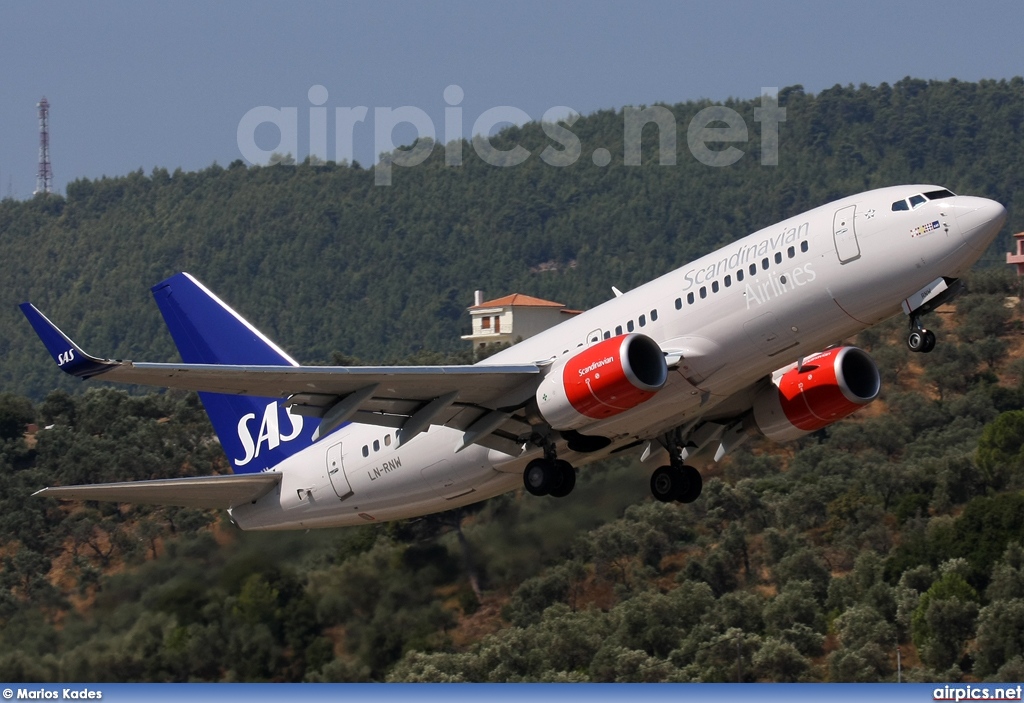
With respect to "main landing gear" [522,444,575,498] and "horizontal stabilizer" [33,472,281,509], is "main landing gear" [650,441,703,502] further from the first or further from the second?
"horizontal stabilizer" [33,472,281,509]

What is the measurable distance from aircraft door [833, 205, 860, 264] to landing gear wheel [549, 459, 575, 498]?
7146mm

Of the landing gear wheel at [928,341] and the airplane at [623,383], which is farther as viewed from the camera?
the landing gear wheel at [928,341]

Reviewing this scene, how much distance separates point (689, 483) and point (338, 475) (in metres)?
7.58

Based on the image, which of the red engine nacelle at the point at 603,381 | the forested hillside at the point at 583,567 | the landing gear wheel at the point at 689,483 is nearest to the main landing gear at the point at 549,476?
the red engine nacelle at the point at 603,381

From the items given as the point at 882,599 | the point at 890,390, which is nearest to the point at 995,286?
the point at 890,390

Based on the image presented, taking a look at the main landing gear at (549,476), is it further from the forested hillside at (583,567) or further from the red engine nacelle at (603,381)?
the forested hillside at (583,567)

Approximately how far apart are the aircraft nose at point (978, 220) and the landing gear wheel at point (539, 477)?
9.34 meters

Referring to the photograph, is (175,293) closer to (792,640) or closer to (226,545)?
(226,545)

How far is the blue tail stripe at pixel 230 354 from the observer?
126 ft

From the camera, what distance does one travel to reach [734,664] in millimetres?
62031

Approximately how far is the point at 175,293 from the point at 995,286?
110 metres

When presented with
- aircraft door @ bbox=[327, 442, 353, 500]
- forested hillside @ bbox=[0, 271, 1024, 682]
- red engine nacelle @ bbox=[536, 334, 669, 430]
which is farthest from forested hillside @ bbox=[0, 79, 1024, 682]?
red engine nacelle @ bbox=[536, 334, 669, 430]

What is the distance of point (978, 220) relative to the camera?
2912cm

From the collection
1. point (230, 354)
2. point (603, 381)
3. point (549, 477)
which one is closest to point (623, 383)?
point (603, 381)
